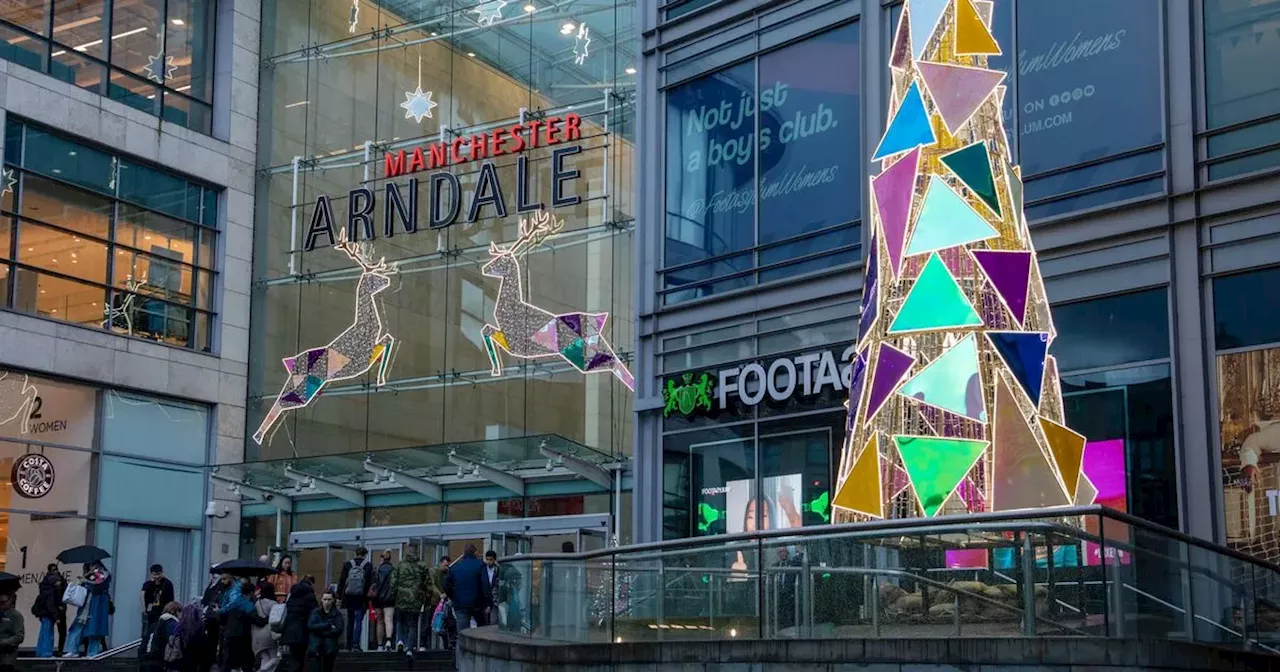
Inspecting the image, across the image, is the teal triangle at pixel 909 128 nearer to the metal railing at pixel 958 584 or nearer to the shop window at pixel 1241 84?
the metal railing at pixel 958 584

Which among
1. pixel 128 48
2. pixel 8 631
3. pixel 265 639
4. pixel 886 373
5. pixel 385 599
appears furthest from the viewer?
pixel 128 48

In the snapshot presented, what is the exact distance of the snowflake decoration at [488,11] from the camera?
109 ft

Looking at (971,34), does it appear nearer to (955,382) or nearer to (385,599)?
(955,382)

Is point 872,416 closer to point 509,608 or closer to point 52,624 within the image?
point 509,608

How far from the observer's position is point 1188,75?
59.4 ft

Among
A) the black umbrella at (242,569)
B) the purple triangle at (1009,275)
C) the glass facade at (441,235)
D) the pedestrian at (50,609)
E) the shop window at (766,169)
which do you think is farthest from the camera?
the glass facade at (441,235)

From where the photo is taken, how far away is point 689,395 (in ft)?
78.5

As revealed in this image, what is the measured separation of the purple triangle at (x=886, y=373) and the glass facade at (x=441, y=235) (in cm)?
1538

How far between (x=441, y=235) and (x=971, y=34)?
20.5 m

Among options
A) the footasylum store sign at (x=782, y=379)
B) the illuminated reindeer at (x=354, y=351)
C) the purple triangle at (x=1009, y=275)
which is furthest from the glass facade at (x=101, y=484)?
the purple triangle at (x=1009, y=275)

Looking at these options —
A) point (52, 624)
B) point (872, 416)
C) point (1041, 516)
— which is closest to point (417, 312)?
point (52, 624)

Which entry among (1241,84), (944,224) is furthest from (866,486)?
(1241,84)

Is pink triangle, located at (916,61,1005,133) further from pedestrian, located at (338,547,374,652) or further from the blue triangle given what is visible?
pedestrian, located at (338,547,374,652)

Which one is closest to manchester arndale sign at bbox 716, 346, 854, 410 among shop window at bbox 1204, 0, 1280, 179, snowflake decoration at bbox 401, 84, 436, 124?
shop window at bbox 1204, 0, 1280, 179
